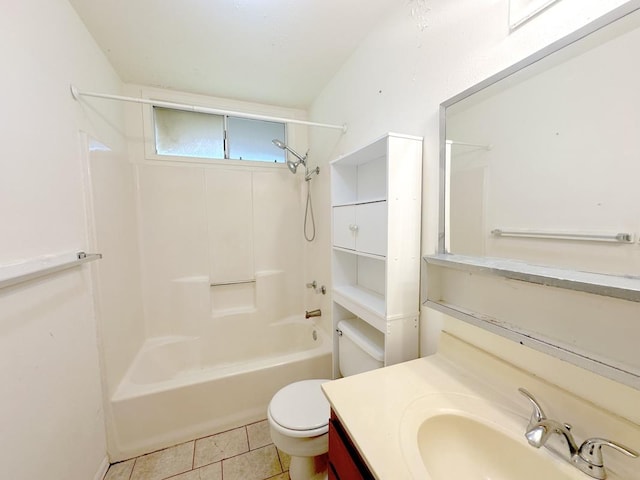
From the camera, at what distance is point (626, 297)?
0.50m

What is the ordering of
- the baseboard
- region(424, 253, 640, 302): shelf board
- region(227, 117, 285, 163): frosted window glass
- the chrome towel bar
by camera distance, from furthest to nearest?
region(227, 117, 285, 163): frosted window glass, the baseboard, the chrome towel bar, region(424, 253, 640, 302): shelf board

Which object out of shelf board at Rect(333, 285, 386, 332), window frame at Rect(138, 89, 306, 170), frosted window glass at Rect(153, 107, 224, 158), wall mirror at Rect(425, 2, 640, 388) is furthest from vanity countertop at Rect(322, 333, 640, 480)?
frosted window glass at Rect(153, 107, 224, 158)

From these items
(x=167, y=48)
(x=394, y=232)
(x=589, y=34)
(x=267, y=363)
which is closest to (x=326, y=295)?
(x=267, y=363)

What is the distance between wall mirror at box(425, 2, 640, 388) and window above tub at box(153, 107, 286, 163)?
1914 millimetres

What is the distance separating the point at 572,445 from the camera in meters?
0.56

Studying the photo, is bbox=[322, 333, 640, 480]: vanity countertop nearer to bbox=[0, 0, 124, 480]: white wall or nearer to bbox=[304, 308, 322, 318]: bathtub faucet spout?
bbox=[0, 0, 124, 480]: white wall

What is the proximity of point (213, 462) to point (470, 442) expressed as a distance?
4.78 ft

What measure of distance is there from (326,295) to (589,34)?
1.96 metres

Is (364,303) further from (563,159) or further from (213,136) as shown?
(213,136)

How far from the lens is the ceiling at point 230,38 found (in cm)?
126

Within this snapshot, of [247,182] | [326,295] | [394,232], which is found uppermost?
[247,182]

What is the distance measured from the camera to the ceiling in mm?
1261

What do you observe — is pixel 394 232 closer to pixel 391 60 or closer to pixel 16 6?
pixel 391 60

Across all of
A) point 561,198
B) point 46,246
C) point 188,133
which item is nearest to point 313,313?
point 46,246
